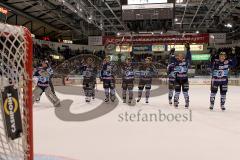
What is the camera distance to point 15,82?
189 cm

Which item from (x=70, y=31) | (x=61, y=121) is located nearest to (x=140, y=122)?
(x=61, y=121)

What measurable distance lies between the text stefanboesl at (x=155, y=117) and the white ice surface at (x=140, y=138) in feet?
0.52

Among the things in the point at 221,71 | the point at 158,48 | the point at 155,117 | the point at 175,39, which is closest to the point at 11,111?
the point at 155,117

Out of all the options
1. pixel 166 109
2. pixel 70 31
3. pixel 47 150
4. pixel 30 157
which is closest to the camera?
pixel 30 157

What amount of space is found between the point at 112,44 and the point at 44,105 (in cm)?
1260

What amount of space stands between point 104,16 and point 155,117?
44.2 feet

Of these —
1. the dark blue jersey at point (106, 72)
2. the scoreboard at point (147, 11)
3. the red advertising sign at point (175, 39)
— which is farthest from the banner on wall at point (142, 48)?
the dark blue jersey at point (106, 72)

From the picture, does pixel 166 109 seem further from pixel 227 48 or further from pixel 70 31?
pixel 70 31

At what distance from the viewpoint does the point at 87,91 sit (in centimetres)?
900

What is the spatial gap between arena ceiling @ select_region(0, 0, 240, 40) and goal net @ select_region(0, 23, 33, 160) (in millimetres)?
7460

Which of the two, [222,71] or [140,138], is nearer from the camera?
[140,138]

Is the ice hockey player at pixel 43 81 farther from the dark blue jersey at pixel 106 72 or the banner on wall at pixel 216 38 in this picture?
the banner on wall at pixel 216 38

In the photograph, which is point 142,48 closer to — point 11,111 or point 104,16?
point 104,16

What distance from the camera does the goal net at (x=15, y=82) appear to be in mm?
1835
